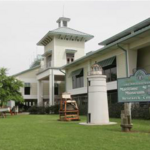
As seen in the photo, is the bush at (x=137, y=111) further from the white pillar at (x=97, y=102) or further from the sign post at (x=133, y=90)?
the sign post at (x=133, y=90)

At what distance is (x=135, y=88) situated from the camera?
11367 mm

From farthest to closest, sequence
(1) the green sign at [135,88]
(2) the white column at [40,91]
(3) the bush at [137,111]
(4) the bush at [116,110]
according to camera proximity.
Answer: (2) the white column at [40,91] < (4) the bush at [116,110] < (3) the bush at [137,111] < (1) the green sign at [135,88]

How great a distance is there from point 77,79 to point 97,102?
18550 mm

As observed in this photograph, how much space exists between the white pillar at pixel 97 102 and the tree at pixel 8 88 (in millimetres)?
15394

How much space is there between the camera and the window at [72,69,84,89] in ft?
101

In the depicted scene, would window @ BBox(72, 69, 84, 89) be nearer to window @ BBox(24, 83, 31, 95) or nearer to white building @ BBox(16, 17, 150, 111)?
white building @ BBox(16, 17, 150, 111)

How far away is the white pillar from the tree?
50.5 feet

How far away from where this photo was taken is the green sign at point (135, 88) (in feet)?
35.8

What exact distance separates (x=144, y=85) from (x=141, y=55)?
39.4 ft

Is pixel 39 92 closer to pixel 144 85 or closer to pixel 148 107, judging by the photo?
pixel 148 107

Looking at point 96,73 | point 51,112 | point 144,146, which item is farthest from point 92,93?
point 51,112

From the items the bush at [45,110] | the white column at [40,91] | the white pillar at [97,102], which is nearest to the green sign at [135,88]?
the white pillar at [97,102]

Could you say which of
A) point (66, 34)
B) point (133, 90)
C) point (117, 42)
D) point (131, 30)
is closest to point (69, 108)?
point (117, 42)

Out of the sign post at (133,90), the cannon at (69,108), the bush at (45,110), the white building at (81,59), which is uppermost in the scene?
the white building at (81,59)
